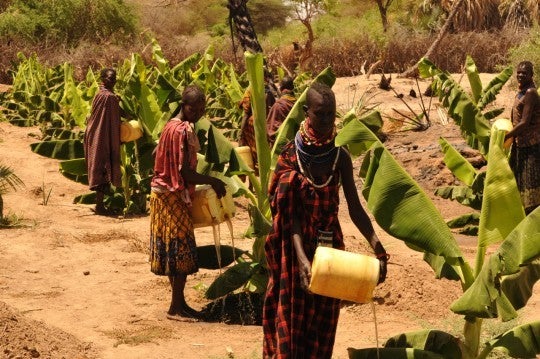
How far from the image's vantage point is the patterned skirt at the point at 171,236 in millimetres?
6945

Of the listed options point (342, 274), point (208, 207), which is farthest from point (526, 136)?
point (342, 274)

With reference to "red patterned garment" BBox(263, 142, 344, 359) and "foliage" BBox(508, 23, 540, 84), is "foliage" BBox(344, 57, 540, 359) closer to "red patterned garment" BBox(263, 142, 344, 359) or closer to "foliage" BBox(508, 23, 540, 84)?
"red patterned garment" BBox(263, 142, 344, 359)

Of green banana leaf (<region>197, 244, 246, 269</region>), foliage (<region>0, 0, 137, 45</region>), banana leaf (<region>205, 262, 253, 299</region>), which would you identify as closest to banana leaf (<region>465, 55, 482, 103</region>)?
green banana leaf (<region>197, 244, 246, 269</region>)

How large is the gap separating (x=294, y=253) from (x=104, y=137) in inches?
236

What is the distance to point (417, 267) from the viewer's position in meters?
8.21

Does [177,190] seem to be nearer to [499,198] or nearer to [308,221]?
[308,221]

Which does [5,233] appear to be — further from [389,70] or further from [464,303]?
[389,70]

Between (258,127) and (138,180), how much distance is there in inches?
176

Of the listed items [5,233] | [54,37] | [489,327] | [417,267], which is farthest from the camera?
[54,37]

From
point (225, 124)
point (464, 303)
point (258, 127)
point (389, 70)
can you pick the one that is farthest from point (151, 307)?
point (389, 70)

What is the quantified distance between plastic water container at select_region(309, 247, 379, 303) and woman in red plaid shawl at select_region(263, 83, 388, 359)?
209mm

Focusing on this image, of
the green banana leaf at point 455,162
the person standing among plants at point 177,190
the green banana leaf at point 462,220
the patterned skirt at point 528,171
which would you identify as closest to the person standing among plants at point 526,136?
the patterned skirt at point 528,171

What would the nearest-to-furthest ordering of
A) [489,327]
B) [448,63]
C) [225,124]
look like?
1. [489,327]
2. [225,124]
3. [448,63]

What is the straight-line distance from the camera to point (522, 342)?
5.14 m
